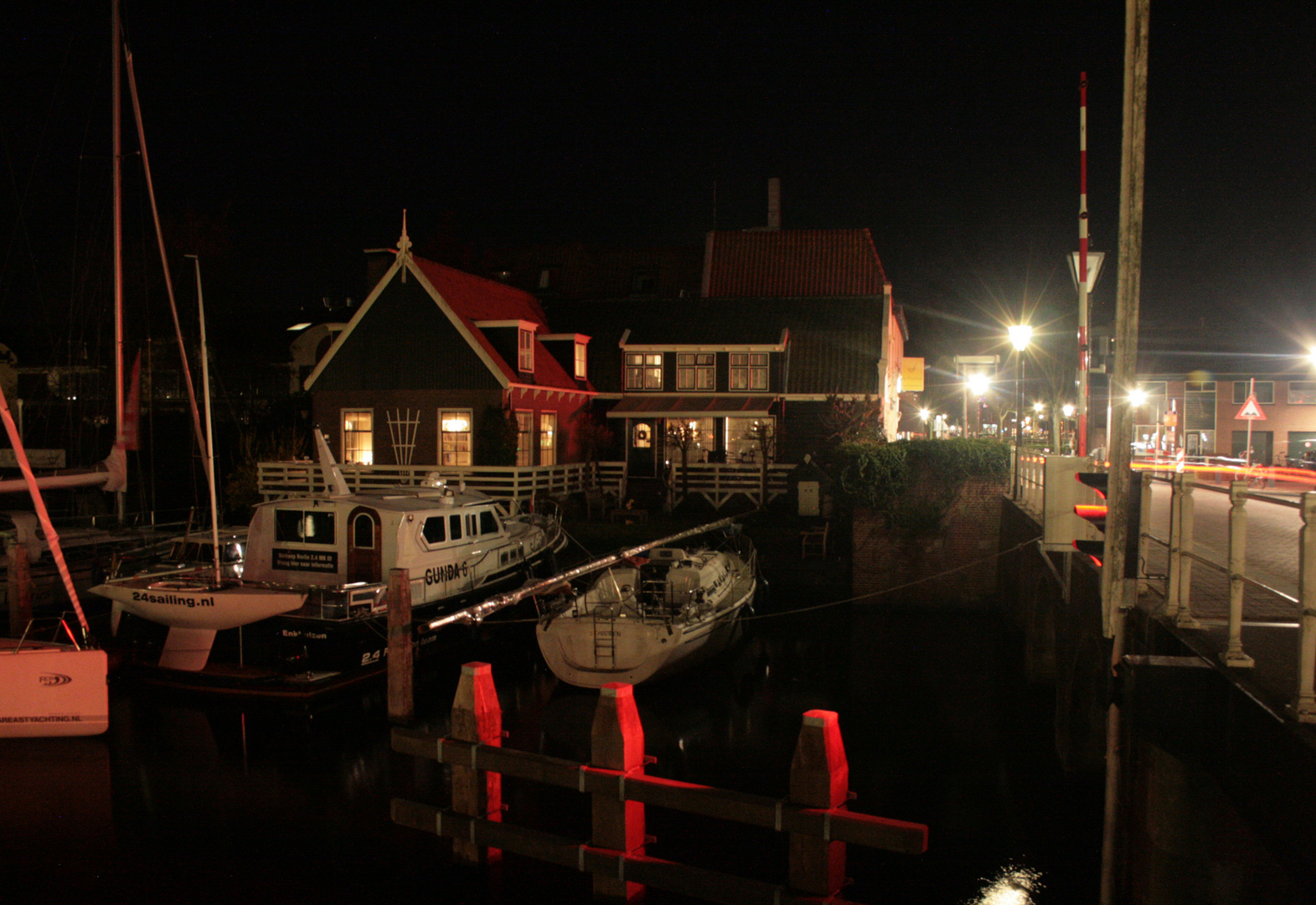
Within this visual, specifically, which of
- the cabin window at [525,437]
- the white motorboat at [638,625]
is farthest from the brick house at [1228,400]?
the white motorboat at [638,625]

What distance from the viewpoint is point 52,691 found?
11.6m

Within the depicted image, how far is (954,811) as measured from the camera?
10.3m

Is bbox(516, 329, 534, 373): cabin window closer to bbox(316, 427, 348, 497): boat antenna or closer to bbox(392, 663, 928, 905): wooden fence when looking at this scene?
bbox(316, 427, 348, 497): boat antenna

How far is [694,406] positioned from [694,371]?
5.81ft

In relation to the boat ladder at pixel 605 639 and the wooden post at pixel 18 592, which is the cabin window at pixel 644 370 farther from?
the wooden post at pixel 18 592

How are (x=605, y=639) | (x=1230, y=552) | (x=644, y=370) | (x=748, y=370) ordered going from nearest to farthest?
(x=1230, y=552) → (x=605, y=639) → (x=748, y=370) → (x=644, y=370)

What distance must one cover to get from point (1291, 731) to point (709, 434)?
2644 centimetres

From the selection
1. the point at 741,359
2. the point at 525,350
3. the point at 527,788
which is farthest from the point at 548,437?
the point at 527,788

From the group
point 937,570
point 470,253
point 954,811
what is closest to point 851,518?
point 937,570

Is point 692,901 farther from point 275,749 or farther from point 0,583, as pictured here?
point 0,583

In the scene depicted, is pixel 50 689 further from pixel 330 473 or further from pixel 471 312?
pixel 471 312

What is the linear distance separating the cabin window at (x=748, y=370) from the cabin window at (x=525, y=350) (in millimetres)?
6972

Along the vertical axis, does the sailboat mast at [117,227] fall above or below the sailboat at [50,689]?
above

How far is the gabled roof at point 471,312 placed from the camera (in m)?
27.4
